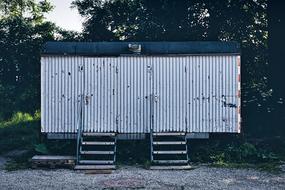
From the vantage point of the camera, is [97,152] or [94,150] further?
[94,150]

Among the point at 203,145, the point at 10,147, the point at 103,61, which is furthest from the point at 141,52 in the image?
the point at 10,147

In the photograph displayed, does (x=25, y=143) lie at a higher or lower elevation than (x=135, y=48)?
lower

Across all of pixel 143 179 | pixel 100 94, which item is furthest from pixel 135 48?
pixel 143 179

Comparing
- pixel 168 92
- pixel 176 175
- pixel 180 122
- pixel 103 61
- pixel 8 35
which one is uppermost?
pixel 8 35

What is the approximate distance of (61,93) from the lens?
1499cm

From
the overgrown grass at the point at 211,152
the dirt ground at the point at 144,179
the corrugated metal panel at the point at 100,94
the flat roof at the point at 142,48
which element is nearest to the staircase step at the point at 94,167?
the dirt ground at the point at 144,179

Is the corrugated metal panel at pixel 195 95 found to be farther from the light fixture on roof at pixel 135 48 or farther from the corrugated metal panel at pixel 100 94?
the corrugated metal panel at pixel 100 94

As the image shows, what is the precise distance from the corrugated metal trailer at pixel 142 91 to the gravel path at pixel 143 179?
7.65 feet

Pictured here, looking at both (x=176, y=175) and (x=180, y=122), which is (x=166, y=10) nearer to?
(x=180, y=122)

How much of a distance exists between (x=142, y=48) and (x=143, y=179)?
5679 millimetres

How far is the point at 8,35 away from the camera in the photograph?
3156cm

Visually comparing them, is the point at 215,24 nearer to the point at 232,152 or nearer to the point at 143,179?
the point at 232,152

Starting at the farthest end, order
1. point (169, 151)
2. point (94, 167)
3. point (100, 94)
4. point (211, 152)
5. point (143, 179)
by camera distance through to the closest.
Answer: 1. point (100, 94)
2. point (211, 152)
3. point (169, 151)
4. point (94, 167)
5. point (143, 179)

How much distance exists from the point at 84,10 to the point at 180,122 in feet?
57.3
